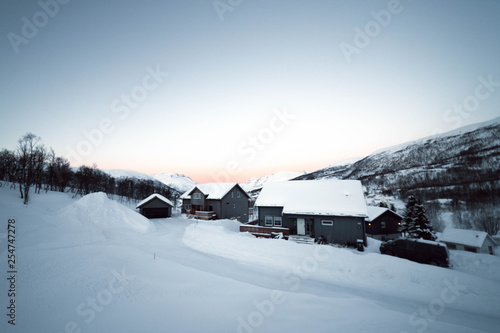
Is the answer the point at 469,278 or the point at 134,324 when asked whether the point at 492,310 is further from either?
the point at 134,324

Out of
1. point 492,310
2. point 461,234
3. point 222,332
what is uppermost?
point 222,332

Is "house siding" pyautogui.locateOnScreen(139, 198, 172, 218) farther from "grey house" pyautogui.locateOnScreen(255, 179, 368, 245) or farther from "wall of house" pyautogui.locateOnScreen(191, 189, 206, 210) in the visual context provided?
"grey house" pyautogui.locateOnScreen(255, 179, 368, 245)

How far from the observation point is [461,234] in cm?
3058

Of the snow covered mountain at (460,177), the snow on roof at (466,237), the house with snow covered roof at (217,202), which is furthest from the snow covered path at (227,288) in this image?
the snow covered mountain at (460,177)

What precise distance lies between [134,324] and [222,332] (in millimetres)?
2869

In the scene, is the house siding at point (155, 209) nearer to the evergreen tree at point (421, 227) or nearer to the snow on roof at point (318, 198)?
the snow on roof at point (318, 198)

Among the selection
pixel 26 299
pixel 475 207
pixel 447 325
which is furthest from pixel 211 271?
pixel 475 207

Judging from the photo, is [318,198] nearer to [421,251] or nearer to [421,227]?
[421,251]

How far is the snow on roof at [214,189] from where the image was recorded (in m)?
38.4

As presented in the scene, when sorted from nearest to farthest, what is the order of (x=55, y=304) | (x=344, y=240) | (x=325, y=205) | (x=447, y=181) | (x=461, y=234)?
(x=55, y=304) < (x=344, y=240) < (x=325, y=205) < (x=461, y=234) < (x=447, y=181)

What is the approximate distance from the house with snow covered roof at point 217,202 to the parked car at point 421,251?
88.4 feet

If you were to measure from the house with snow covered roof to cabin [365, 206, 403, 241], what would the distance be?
76.9 ft

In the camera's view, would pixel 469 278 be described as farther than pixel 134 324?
Yes

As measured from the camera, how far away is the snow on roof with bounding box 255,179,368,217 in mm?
22203
